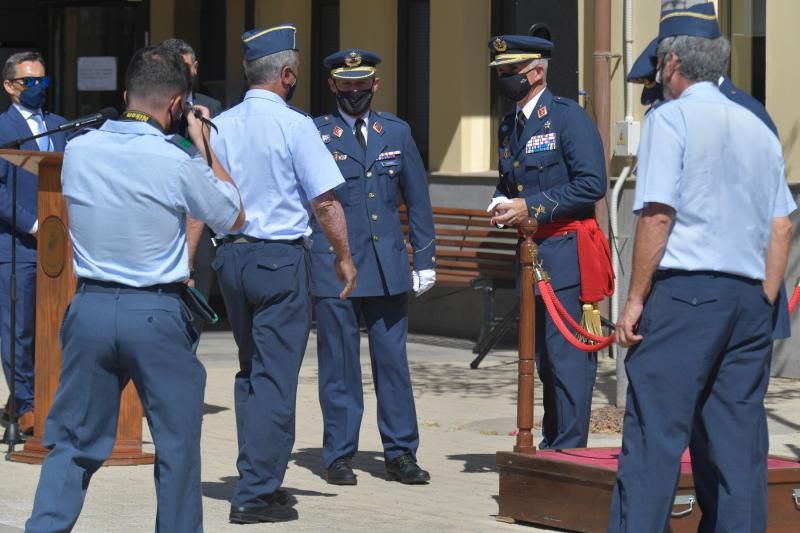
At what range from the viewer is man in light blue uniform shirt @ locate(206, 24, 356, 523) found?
24.2 feet

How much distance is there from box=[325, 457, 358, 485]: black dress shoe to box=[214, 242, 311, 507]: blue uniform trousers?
2.93 ft

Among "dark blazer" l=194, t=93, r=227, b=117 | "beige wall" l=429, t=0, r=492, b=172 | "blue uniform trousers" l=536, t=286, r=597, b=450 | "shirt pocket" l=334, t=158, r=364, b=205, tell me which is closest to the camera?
"blue uniform trousers" l=536, t=286, r=597, b=450

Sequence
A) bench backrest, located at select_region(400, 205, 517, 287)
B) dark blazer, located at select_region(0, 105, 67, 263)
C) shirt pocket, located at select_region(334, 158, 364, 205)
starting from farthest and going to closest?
bench backrest, located at select_region(400, 205, 517, 287) → dark blazer, located at select_region(0, 105, 67, 263) → shirt pocket, located at select_region(334, 158, 364, 205)

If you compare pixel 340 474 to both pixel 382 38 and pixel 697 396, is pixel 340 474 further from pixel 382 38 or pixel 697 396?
pixel 382 38

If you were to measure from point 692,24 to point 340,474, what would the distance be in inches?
129

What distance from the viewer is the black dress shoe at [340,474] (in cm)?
836

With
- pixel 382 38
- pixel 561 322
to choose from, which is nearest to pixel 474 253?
pixel 382 38

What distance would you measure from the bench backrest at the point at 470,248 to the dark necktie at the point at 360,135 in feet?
19.3

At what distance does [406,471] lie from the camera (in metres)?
8.41

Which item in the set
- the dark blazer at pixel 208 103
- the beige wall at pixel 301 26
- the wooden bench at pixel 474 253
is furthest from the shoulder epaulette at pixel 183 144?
the beige wall at pixel 301 26

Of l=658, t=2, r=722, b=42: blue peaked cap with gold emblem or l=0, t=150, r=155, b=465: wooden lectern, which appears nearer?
l=658, t=2, r=722, b=42: blue peaked cap with gold emblem

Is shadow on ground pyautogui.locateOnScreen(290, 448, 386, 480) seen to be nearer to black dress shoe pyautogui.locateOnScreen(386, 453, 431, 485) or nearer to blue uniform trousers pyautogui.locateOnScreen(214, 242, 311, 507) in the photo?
black dress shoe pyautogui.locateOnScreen(386, 453, 431, 485)

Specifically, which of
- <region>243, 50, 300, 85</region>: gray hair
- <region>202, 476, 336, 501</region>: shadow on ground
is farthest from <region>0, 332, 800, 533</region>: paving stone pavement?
<region>243, 50, 300, 85</region>: gray hair

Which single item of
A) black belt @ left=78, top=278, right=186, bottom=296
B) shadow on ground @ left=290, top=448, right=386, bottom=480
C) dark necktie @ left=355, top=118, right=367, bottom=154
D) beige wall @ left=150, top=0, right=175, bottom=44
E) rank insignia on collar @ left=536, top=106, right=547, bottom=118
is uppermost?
beige wall @ left=150, top=0, right=175, bottom=44
